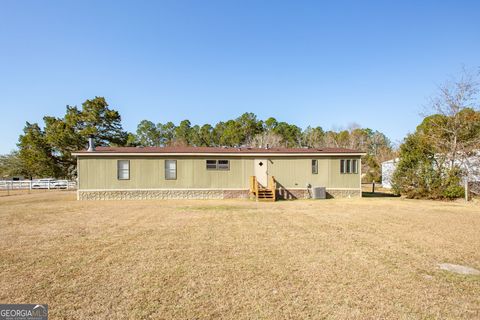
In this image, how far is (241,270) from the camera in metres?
4.27

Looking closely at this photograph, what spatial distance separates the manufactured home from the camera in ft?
51.2

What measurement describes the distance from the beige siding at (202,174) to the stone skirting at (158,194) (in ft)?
0.93

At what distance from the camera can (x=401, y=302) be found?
10.7 feet

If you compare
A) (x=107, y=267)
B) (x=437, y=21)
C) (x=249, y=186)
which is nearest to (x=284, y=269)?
(x=107, y=267)

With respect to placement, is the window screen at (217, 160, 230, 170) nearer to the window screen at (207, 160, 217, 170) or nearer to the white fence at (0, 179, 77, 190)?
the window screen at (207, 160, 217, 170)

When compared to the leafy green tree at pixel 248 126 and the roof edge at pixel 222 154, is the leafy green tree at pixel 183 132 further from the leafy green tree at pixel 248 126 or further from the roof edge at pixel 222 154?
the roof edge at pixel 222 154

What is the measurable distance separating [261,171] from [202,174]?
3.68m

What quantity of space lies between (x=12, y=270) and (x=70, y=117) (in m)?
31.6

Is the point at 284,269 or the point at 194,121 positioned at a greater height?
the point at 194,121

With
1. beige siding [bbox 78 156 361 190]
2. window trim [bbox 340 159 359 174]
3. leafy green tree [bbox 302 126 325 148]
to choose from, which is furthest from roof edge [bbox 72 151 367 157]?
leafy green tree [bbox 302 126 325 148]

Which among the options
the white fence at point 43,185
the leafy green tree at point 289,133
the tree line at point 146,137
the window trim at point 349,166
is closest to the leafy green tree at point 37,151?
the tree line at point 146,137

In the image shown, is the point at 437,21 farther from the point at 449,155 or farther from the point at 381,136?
the point at 381,136

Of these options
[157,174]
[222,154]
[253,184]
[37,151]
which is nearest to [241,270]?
[253,184]

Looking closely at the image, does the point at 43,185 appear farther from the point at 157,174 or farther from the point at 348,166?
the point at 348,166
